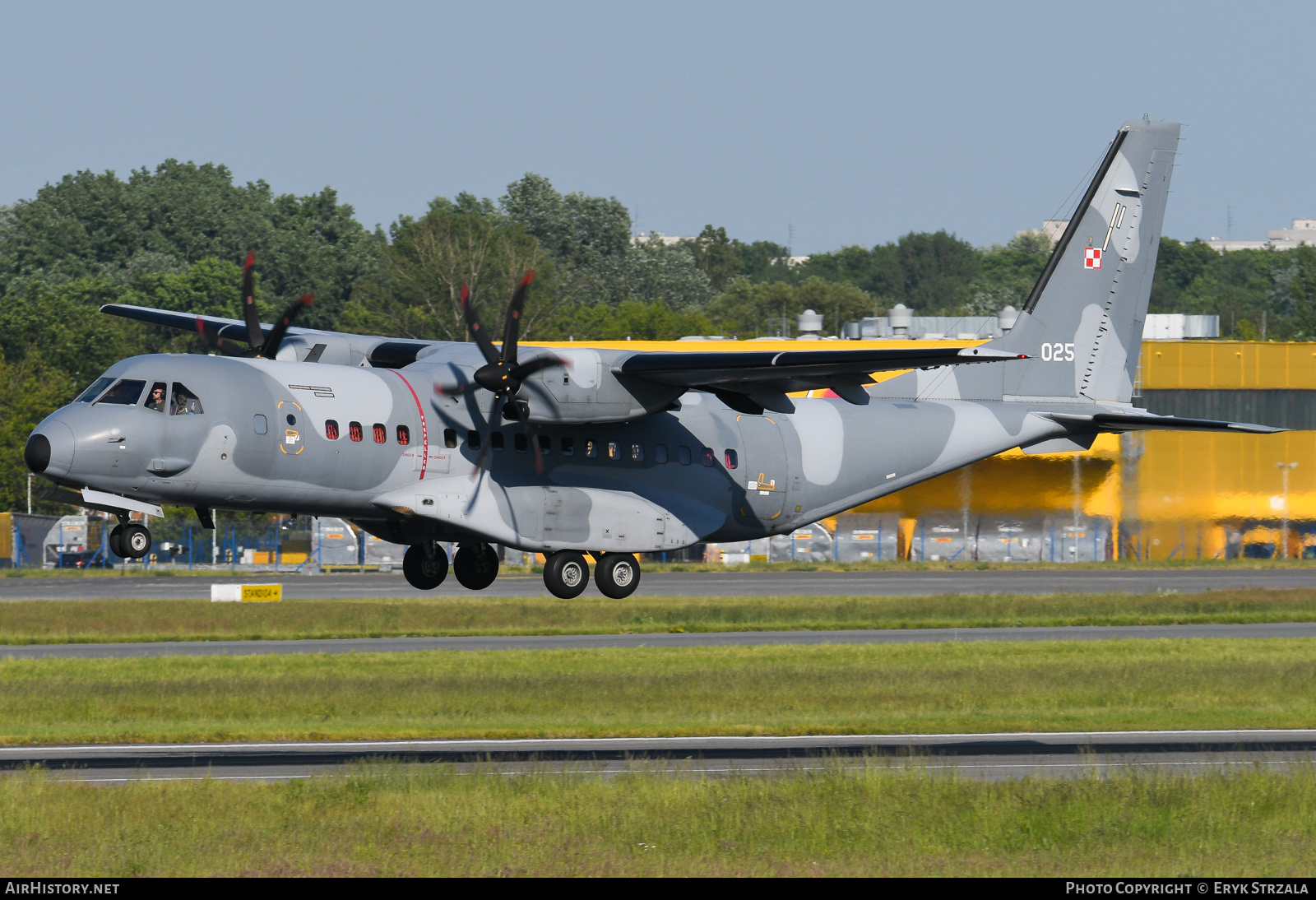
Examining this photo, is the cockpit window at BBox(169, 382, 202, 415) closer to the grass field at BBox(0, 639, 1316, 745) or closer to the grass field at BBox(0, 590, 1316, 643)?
the grass field at BBox(0, 639, 1316, 745)

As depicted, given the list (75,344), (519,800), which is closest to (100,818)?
(519,800)

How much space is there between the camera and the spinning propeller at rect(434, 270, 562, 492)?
26812mm

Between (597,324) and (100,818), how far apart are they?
84884 millimetres

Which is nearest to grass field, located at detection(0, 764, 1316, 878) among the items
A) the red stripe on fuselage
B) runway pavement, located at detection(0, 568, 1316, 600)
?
the red stripe on fuselage

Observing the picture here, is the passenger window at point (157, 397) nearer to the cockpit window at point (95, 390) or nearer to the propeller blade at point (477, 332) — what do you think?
the cockpit window at point (95, 390)

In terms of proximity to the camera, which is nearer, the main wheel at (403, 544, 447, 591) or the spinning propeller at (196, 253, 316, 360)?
the spinning propeller at (196, 253, 316, 360)

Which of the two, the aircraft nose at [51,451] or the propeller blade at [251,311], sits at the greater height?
the propeller blade at [251,311]

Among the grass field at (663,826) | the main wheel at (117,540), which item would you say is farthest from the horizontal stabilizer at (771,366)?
the main wheel at (117,540)

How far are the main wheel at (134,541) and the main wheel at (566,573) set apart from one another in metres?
7.04

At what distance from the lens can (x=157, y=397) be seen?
24203mm

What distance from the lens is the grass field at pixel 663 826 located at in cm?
2564

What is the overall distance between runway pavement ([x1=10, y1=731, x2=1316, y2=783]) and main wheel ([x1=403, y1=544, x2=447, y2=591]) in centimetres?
724

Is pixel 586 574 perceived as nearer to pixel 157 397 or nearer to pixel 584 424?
pixel 584 424

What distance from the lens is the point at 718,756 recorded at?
38.3 m
